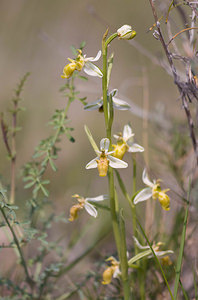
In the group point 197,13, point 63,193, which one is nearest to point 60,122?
point 197,13

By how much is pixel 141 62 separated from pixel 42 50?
1048 mm

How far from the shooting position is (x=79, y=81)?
4094 mm

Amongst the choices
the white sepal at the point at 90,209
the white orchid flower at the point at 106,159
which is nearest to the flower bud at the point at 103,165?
the white orchid flower at the point at 106,159

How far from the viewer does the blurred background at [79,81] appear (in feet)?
10.6

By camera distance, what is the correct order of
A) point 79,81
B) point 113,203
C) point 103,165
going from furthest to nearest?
point 79,81 → point 113,203 → point 103,165

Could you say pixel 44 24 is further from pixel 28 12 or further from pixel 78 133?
pixel 78 133

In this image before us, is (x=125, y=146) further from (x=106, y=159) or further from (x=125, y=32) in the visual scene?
(x=125, y=32)

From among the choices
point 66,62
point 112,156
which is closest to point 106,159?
point 112,156

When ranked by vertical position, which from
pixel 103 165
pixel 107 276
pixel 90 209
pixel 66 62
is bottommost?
pixel 107 276

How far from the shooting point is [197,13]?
1.55 metres

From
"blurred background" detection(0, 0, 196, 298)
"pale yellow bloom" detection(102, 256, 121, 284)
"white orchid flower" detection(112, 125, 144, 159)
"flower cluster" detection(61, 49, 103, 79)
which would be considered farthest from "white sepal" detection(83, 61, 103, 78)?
"blurred background" detection(0, 0, 196, 298)

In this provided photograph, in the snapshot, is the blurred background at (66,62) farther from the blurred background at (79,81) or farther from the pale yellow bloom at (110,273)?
the pale yellow bloom at (110,273)

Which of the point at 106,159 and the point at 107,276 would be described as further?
the point at 107,276

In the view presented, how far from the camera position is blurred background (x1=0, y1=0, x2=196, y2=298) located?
3238mm
